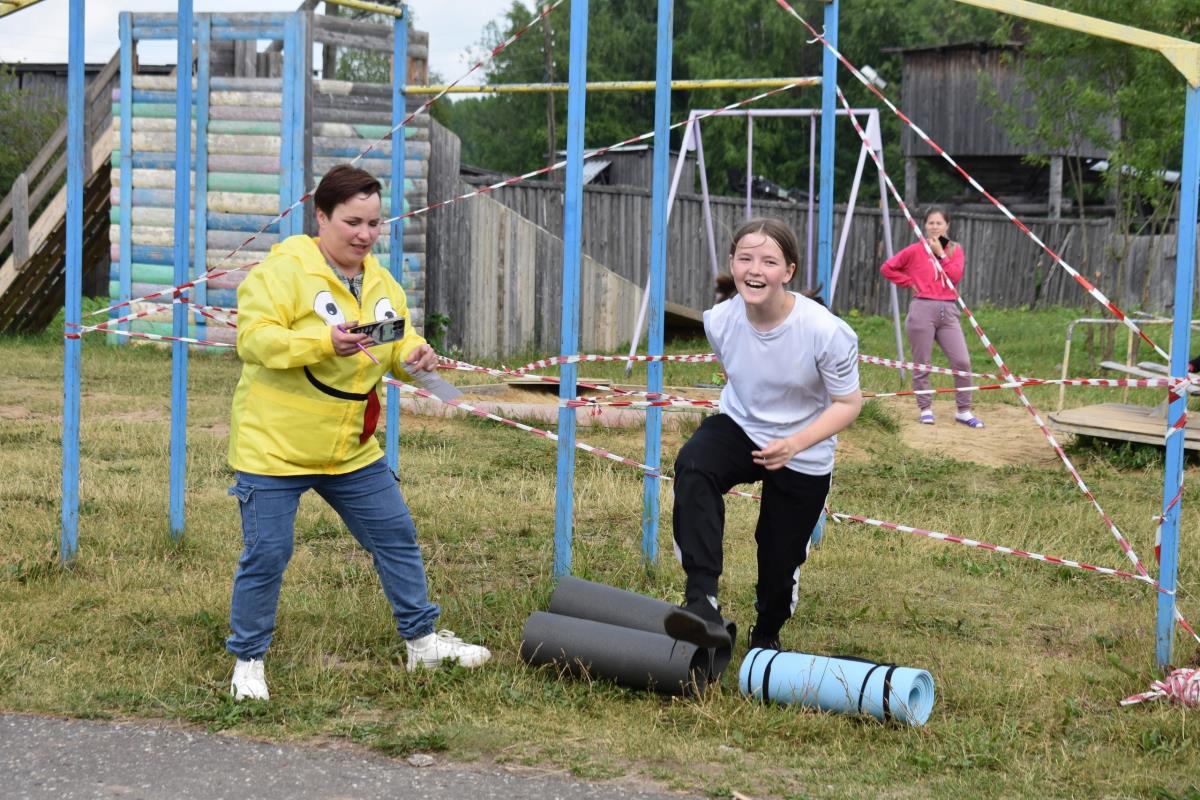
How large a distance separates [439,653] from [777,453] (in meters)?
1.30

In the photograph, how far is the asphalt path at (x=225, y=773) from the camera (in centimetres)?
382

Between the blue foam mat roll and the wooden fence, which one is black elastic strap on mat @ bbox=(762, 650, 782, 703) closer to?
the blue foam mat roll

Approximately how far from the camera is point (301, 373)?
4.63m

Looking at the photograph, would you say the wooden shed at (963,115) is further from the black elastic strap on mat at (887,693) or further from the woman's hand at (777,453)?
the black elastic strap on mat at (887,693)

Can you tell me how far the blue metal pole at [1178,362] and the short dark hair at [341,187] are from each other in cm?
256

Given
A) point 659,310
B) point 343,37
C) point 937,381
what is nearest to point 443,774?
point 659,310

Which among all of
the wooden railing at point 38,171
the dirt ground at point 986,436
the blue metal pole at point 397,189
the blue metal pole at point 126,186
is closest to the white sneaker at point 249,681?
the blue metal pole at point 397,189

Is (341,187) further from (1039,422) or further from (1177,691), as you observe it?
(1039,422)

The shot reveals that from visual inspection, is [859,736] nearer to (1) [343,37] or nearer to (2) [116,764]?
(2) [116,764]

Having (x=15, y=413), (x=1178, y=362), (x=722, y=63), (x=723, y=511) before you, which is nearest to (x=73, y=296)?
(x=723, y=511)

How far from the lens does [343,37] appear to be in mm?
15133

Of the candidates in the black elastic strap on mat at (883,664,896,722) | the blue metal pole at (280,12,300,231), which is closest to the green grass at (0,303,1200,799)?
the black elastic strap on mat at (883,664,896,722)

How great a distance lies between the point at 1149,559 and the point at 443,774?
426 centimetres

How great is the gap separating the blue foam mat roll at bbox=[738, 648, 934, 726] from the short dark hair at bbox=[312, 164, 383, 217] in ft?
6.27
